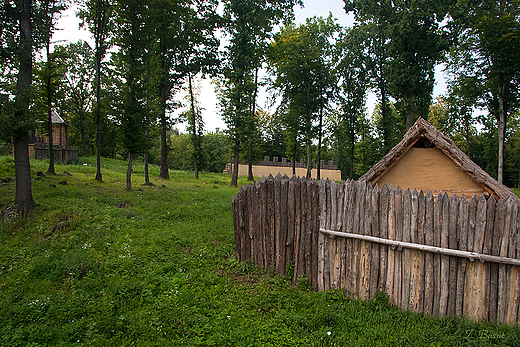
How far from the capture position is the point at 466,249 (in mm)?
4297

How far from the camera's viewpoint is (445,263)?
14.6ft

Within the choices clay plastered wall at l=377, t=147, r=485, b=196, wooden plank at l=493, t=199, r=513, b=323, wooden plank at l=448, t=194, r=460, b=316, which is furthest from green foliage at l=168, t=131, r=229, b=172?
wooden plank at l=493, t=199, r=513, b=323

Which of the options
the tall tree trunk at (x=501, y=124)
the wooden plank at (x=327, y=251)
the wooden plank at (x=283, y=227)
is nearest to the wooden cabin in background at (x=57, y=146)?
the wooden plank at (x=283, y=227)

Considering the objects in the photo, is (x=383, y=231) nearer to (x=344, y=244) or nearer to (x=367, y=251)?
(x=367, y=251)

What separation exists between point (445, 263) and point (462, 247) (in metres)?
0.35

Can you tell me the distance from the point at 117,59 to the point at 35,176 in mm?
7326

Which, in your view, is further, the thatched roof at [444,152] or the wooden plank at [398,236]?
the thatched roof at [444,152]

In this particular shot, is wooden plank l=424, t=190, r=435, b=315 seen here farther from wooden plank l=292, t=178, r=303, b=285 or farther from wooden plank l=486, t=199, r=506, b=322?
wooden plank l=292, t=178, r=303, b=285

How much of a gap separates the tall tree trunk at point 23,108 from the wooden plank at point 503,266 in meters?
11.9

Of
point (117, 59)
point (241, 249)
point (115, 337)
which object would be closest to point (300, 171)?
point (117, 59)

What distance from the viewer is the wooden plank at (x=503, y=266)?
13.2 ft

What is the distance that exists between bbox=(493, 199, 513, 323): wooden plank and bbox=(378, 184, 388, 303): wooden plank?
1.47 meters

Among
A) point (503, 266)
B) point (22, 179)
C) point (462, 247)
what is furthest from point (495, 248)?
point (22, 179)

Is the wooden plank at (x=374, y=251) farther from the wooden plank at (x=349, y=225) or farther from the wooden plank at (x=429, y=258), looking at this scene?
the wooden plank at (x=429, y=258)
